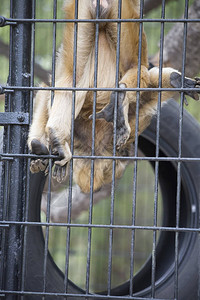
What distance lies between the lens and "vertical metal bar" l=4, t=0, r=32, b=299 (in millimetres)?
2285

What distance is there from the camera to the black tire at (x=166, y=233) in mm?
2781

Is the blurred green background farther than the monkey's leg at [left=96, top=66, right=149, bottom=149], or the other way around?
the blurred green background

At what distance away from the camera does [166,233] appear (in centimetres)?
354

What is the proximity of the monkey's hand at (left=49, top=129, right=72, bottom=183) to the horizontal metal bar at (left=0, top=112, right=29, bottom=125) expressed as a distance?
0.88ft

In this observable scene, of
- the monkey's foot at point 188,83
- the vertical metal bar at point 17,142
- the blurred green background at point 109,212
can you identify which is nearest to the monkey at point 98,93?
the monkey's foot at point 188,83

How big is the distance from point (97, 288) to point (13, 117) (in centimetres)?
442

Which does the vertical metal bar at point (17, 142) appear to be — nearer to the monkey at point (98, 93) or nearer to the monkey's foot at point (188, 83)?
the monkey at point (98, 93)

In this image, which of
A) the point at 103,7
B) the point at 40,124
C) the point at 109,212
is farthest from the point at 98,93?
the point at 109,212

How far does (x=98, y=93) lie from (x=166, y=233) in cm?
123

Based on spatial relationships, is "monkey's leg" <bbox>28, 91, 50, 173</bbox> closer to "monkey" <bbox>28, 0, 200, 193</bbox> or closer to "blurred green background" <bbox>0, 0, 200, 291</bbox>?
"monkey" <bbox>28, 0, 200, 193</bbox>

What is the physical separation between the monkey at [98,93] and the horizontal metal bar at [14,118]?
14 cm

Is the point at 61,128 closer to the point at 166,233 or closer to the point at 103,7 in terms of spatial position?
the point at 103,7

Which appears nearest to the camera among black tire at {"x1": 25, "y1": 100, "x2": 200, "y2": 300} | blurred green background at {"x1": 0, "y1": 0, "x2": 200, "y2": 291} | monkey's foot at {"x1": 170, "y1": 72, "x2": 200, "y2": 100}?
monkey's foot at {"x1": 170, "y1": 72, "x2": 200, "y2": 100}

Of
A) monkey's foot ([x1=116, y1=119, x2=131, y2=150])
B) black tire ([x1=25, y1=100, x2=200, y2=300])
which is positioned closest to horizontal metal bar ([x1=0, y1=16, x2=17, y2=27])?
monkey's foot ([x1=116, y1=119, x2=131, y2=150])
